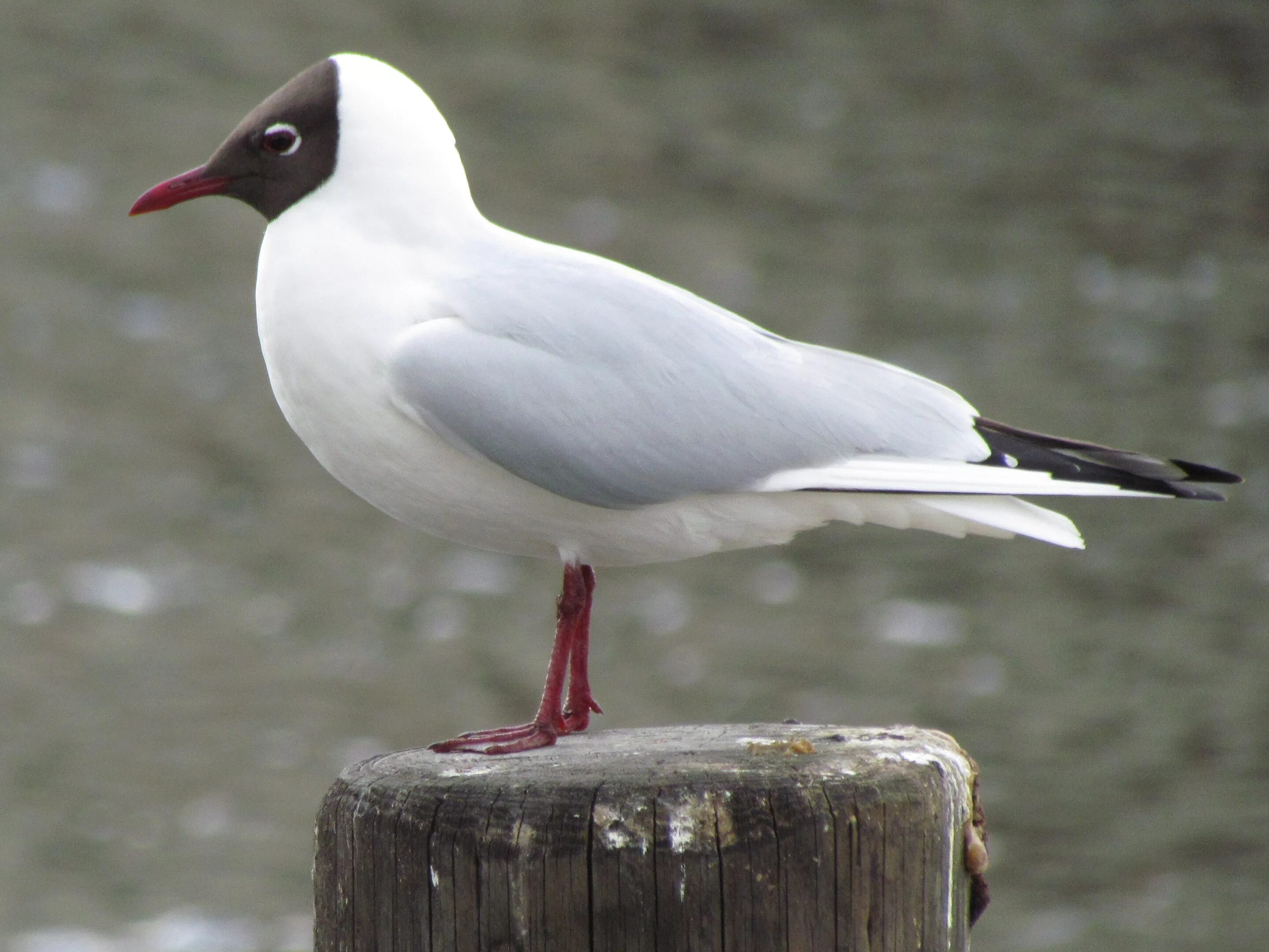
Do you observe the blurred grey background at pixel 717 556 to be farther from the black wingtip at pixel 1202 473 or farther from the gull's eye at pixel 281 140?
the gull's eye at pixel 281 140

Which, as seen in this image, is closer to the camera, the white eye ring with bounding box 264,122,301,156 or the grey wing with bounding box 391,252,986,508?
the grey wing with bounding box 391,252,986,508

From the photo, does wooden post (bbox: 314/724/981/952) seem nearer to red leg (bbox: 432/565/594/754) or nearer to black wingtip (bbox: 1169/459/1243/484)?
red leg (bbox: 432/565/594/754)

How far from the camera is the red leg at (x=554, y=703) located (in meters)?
2.70

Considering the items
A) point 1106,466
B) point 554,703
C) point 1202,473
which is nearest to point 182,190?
point 554,703

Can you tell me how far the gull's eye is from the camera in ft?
9.20

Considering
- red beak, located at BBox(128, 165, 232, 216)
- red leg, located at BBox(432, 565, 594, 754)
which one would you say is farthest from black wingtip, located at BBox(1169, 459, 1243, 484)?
red beak, located at BBox(128, 165, 232, 216)

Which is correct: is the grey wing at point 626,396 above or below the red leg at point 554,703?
above

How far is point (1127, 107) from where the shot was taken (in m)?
12.6

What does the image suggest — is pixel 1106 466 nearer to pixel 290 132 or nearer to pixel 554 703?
pixel 554 703

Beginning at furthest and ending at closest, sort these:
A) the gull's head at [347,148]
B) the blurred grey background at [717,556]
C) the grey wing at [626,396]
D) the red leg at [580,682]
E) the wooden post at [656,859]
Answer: the blurred grey background at [717,556] → the red leg at [580,682] → the gull's head at [347,148] → the grey wing at [626,396] → the wooden post at [656,859]

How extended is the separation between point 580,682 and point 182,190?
3.41ft

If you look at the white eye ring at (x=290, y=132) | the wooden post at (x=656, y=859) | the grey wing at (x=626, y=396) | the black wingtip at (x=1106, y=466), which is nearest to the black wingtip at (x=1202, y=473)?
the black wingtip at (x=1106, y=466)

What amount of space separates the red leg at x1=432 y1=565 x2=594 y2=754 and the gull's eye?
779 mm

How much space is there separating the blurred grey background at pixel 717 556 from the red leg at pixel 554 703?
418 cm
